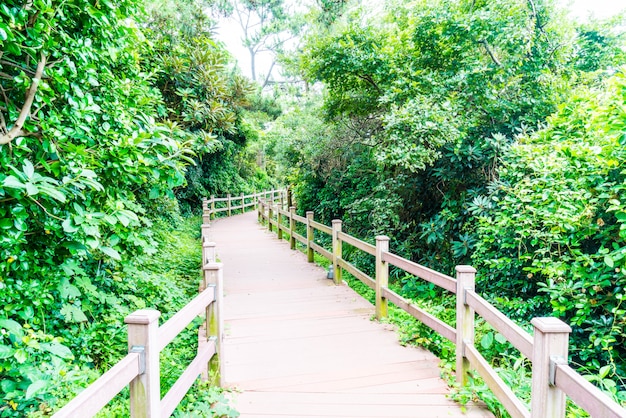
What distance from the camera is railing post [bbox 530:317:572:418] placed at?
1806 mm

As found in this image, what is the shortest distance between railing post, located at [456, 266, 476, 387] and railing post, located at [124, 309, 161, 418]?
2.12m

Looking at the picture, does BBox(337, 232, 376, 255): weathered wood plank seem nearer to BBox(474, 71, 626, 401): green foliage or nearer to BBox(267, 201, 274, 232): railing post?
BBox(474, 71, 626, 401): green foliage

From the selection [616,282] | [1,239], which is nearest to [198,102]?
[1,239]

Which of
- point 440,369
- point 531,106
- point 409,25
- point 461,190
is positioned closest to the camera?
point 440,369

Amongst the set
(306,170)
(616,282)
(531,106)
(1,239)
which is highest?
(531,106)

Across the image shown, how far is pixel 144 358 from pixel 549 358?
6.03 ft

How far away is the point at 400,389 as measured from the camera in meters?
3.00

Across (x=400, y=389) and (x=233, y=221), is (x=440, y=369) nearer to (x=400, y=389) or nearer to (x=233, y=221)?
(x=400, y=389)

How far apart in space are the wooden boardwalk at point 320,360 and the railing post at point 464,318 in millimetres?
224

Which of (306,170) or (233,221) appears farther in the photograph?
(233,221)

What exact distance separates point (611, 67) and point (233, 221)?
1307 centimetres

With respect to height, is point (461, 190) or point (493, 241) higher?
point (461, 190)

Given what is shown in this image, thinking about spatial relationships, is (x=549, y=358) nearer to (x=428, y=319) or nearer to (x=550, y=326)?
(x=550, y=326)

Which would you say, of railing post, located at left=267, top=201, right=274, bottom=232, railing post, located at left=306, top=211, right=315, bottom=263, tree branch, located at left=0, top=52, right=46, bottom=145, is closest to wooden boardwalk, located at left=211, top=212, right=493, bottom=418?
railing post, located at left=306, top=211, right=315, bottom=263
